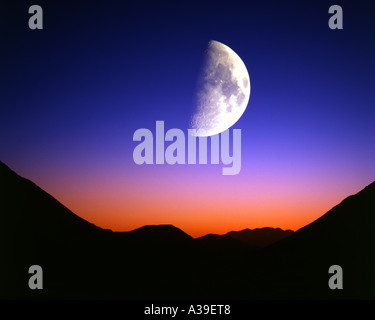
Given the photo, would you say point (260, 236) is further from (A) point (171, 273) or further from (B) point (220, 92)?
(B) point (220, 92)

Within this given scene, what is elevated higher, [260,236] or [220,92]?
[220,92]

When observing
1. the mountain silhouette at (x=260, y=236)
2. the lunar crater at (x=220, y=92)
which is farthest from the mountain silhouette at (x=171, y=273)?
the lunar crater at (x=220, y=92)

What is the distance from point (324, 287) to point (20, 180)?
6.67m

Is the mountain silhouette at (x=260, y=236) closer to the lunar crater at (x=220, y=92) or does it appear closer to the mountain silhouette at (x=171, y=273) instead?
the mountain silhouette at (x=171, y=273)

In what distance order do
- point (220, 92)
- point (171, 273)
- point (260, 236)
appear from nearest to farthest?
point (220, 92) → point (171, 273) → point (260, 236)

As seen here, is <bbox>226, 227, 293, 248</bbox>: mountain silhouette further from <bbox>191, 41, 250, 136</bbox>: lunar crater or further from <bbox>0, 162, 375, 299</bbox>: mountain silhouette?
<bbox>191, 41, 250, 136</bbox>: lunar crater

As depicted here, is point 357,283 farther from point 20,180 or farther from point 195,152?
point 20,180

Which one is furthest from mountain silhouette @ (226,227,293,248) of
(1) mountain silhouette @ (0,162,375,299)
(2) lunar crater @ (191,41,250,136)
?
(2) lunar crater @ (191,41,250,136)

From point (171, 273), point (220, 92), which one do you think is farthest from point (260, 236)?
point (220, 92)

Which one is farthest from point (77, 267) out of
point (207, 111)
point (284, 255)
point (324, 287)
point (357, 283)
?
point (284, 255)

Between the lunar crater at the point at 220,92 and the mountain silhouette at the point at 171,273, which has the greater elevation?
the lunar crater at the point at 220,92

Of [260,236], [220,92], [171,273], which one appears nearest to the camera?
[220,92]

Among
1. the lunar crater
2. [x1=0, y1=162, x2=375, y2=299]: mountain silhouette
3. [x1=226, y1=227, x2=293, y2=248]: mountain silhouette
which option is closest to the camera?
[x1=0, y1=162, x2=375, y2=299]: mountain silhouette

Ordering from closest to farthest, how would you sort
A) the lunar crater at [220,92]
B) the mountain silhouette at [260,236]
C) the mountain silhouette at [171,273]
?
the mountain silhouette at [171,273]
the lunar crater at [220,92]
the mountain silhouette at [260,236]
